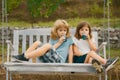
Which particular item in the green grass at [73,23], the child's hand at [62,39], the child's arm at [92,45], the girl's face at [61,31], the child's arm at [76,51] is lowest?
the green grass at [73,23]

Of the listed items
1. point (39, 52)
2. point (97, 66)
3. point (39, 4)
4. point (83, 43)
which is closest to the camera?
point (97, 66)

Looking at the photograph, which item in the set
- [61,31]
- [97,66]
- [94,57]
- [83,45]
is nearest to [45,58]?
[61,31]

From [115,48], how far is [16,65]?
462cm

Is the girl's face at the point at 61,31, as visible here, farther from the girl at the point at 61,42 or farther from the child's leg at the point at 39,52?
the child's leg at the point at 39,52

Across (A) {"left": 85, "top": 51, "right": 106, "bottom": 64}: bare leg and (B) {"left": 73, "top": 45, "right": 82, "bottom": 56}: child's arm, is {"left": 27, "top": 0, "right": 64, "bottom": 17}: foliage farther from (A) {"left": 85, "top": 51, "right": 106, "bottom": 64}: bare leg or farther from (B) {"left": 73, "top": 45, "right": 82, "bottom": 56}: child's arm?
(A) {"left": 85, "top": 51, "right": 106, "bottom": 64}: bare leg

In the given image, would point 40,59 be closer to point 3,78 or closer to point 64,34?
point 64,34

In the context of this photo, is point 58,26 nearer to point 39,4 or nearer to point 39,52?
point 39,52

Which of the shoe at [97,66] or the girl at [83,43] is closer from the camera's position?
the shoe at [97,66]

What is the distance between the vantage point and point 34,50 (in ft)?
19.3

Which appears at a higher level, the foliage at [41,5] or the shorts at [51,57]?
the foliage at [41,5]

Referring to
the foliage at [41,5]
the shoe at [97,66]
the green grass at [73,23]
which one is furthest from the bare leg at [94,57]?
the green grass at [73,23]

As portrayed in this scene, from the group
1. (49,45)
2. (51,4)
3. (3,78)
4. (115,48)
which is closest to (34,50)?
(49,45)

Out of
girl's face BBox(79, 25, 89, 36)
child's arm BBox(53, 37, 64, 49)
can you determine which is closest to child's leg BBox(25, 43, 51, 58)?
child's arm BBox(53, 37, 64, 49)

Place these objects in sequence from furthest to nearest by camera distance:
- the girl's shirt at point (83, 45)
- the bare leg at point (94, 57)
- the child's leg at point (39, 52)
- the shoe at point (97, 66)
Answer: the girl's shirt at point (83, 45) → the child's leg at point (39, 52) → the bare leg at point (94, 57) → the shoe at point (97, 66)
